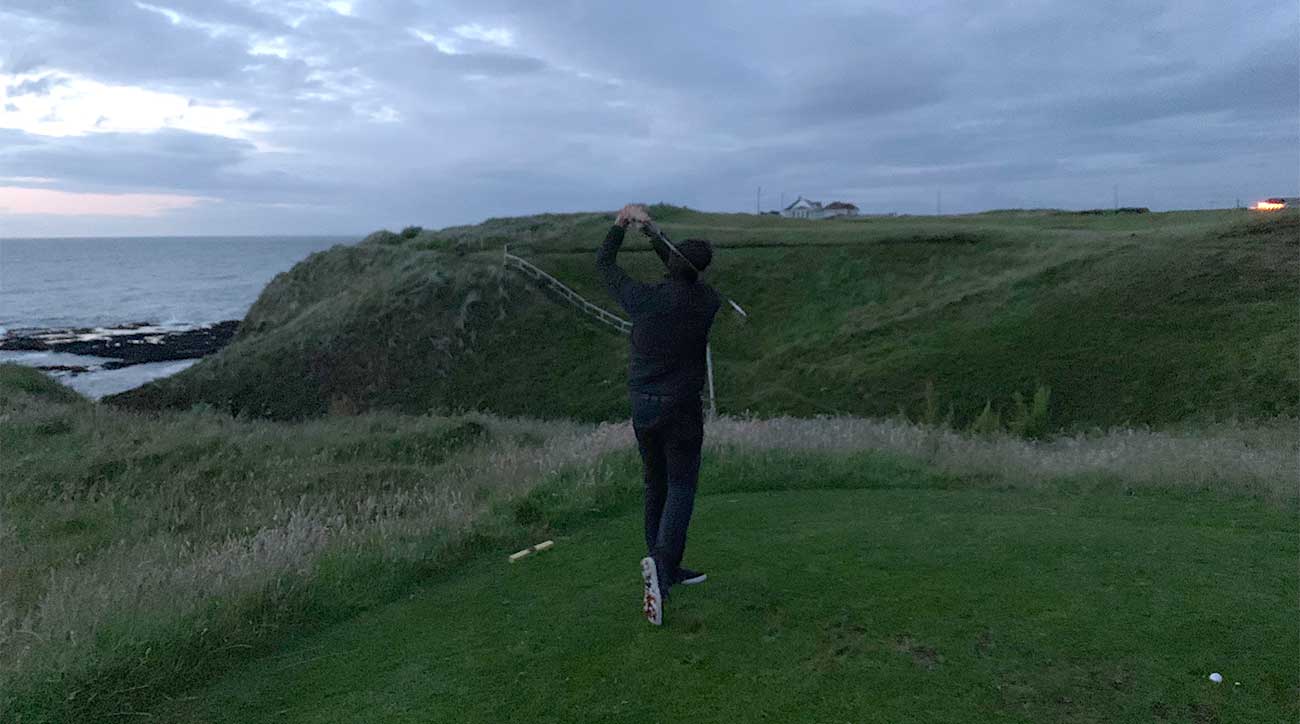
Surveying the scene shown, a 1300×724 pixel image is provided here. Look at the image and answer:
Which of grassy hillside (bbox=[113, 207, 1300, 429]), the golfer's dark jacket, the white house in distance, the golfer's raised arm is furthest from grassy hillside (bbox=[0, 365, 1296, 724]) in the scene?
the white house in distance

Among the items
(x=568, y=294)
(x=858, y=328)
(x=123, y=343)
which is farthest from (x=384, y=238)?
(x=858, y=328)

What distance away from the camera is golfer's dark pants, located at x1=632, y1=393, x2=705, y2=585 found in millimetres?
5484

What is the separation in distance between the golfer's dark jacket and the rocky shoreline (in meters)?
61.9

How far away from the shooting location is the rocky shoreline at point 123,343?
6069 cm

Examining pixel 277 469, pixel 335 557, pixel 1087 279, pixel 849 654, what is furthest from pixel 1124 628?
pixel 1087 279

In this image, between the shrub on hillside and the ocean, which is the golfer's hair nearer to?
the ocean

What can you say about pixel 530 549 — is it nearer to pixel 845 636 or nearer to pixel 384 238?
pixel 845 636

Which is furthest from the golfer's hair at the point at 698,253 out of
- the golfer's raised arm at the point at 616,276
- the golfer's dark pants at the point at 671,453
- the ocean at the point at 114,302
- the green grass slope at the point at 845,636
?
the ocean at the point at 114,302

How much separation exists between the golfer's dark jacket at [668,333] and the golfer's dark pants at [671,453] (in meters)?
0.08

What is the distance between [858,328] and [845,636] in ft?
109

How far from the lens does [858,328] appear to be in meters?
37.2

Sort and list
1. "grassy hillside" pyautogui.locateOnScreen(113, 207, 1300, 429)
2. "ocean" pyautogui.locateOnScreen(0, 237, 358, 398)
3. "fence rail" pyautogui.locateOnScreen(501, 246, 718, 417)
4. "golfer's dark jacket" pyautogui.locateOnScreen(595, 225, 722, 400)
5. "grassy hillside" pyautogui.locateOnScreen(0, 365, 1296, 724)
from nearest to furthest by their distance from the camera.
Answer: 1. "grassy hillside" pyautogui.locateOnScreen(0, 365, 1296, 724)
2. "golfer's dark jacket" pyautogui.locateOnScreen(595, 225, 722, 400)
3. "grassy hillside" pyautogui.locateOnScreen(113, 207, 1300, 429)
4. "fence rail" pyautogui.locateOnScreen(501, 246, 718, 417)
5. "ocean" pyautogui.locateOnScreen(0, 237, 358, 398)

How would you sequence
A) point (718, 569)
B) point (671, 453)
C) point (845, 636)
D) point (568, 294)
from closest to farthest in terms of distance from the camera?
1. point (845, 636)
2. point (671, 453)
3. point (718, 569)
4. point (568, 294)

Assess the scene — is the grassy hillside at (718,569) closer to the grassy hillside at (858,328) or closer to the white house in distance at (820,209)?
the grassy hillside at (858,328)
